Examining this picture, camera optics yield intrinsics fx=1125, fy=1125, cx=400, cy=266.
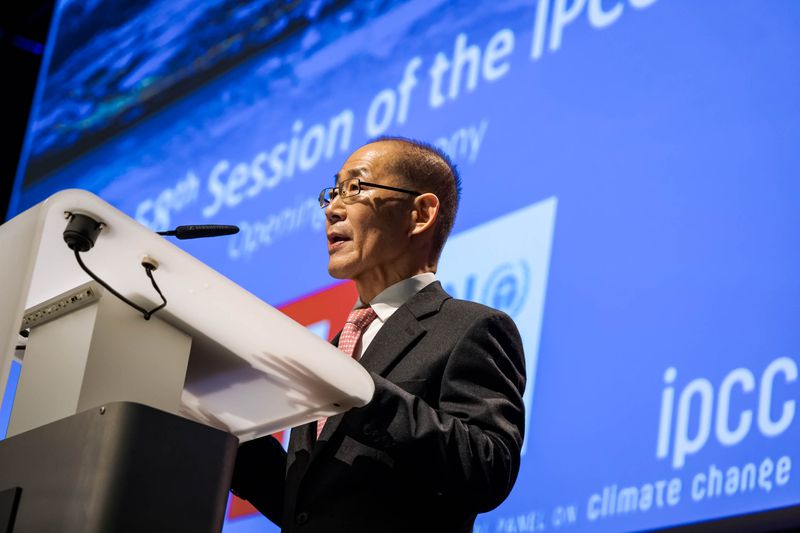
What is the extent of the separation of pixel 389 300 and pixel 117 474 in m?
0.84

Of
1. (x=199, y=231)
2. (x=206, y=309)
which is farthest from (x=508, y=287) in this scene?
(x=206, y=309)

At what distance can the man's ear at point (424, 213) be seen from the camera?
202cm

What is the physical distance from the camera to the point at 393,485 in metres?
1.58

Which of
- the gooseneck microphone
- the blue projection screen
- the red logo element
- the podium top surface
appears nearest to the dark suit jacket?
the podium top surface

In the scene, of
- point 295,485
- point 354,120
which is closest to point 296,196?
point 354,120

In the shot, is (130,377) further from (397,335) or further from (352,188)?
(352,188)

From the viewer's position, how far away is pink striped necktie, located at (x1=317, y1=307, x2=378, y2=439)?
1827mm

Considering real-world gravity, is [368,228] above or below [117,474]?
above

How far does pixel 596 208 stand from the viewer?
2547 millimetres

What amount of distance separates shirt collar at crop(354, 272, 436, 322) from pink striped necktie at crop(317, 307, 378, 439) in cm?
2

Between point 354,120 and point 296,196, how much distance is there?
288mm

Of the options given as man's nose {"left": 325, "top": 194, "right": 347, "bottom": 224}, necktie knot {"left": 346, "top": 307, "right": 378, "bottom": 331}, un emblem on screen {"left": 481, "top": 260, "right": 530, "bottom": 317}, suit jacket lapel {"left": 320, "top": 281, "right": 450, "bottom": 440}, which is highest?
un emblem on screen {"left": 481, "top": 260, "right": 530, "bottom": 317}

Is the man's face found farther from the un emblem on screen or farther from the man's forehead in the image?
the un emblem on screen

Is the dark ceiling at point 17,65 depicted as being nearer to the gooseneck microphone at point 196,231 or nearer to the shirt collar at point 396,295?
the shirt collar at point 396,295
